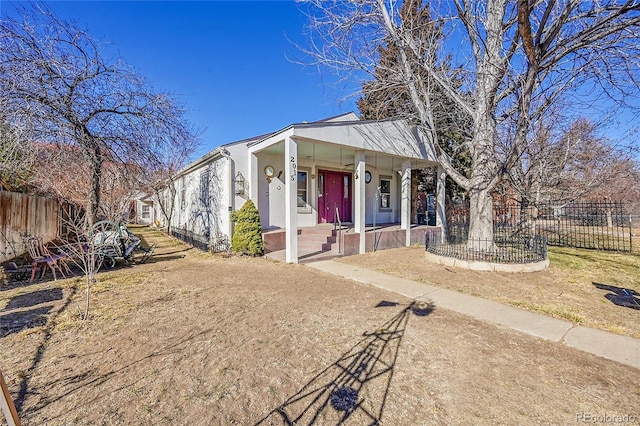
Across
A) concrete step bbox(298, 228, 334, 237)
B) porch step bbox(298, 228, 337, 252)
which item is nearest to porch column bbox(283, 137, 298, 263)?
porch step bbox(298, 228, 337, 252)

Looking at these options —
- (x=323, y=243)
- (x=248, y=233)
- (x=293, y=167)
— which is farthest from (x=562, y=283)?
(x=248, y=233)

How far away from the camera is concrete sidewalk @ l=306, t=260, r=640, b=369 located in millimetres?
3240

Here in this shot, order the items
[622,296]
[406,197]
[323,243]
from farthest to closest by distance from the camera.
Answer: [406,197] < [323,243] < [622,296]

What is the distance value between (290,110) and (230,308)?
1223 centimetres

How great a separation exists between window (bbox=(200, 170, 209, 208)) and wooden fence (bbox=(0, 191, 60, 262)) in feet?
14.5

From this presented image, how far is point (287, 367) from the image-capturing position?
277 centimetres

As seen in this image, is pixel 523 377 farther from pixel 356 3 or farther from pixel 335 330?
pixel 356 3

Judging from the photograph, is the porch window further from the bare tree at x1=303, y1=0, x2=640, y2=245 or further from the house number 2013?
the bare tree at x1=303, y1=0, x2=640, y2=245

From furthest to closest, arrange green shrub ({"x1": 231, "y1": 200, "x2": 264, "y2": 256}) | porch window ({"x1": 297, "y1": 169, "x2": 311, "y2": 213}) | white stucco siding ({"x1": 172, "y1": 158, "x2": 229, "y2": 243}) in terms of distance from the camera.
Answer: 1. porch window ({"x1": 297, "y1": 169, "x2": 311, "y2": 213})
2. white stucco siding ({"x1": 172, "y1": 158, "x2": 229, "y2": 243})
3. green shrub ({"x1": 231, "y1": 200, "x2": 264, "y2": 256})

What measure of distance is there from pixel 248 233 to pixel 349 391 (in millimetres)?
6567

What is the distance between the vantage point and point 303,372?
2693mm

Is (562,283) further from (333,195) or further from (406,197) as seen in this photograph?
(333,195)

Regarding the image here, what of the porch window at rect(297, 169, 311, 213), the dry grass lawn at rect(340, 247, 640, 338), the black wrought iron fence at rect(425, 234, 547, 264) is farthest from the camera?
the porch window at rect(297, 169, 311, 213)

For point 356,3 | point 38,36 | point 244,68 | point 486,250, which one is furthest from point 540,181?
point 38,36
